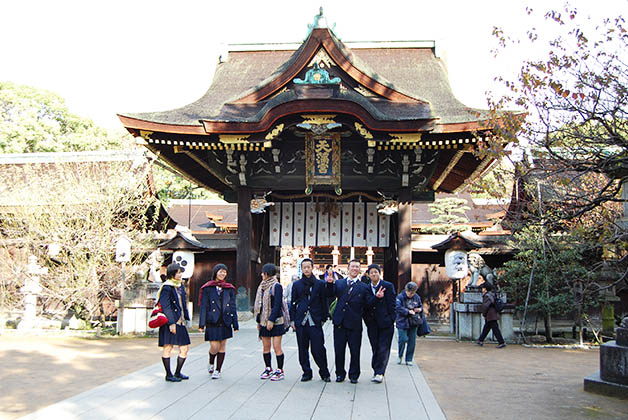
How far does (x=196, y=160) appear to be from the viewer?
53.1 feet

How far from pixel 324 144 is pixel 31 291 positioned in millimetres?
8580

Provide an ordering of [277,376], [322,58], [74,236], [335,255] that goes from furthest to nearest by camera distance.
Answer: [335,255]
[322,58]
[74,236]
[277,376]

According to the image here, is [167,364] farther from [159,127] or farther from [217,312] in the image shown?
[159,127]

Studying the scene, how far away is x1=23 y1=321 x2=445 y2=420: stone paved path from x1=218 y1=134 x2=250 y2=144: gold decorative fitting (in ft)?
22.8

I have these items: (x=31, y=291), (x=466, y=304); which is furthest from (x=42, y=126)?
(x=466, y=304)

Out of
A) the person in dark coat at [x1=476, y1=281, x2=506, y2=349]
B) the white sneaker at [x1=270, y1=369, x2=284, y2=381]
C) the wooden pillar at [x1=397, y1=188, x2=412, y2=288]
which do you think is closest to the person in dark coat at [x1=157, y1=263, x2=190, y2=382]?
the white sneaker at [x1=270, y1=369, x2=284, y2=381]

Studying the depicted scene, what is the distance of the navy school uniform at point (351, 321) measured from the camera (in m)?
7.33

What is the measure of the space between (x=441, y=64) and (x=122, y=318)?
13.1 metres

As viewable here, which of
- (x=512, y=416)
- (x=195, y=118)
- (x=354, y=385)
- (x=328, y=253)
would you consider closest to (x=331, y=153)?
(x=195, y=118)

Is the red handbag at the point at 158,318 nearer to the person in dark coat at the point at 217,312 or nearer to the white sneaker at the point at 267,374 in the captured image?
the person in dark coat at the point at 217,312

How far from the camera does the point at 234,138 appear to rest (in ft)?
46.2

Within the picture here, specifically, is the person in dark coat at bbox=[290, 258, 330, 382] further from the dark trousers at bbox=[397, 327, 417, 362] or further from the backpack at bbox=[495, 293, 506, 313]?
the backpack at bbox=[495, 293, 506, 313]

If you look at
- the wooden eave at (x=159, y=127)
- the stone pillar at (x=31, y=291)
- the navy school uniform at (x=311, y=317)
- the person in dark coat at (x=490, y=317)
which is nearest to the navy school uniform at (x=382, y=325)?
the navy school uniform at (x=311, y=317)

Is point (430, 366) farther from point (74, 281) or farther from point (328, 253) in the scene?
point (328, 253)
